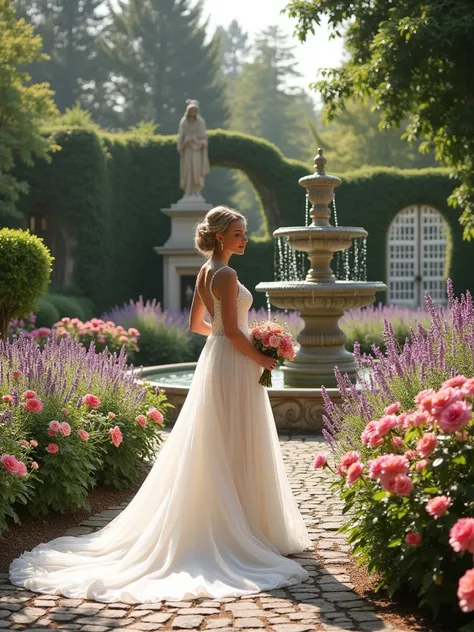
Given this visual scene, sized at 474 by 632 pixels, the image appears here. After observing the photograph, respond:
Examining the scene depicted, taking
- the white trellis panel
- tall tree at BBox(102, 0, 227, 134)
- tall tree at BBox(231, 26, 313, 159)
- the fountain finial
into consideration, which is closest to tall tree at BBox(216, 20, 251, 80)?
tall tree at BBox(231, 26, 313, 159)

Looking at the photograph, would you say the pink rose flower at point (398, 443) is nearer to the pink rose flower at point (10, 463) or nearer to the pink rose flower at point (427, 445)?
the pink rose flower at point (427, 445)

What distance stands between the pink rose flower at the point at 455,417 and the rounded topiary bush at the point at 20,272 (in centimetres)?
680

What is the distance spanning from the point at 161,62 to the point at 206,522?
40.8 metres

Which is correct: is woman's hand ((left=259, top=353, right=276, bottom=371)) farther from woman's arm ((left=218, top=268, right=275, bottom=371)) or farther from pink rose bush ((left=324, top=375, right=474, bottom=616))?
pink rose bush ((left=324, top=375, right=474, bottom=616))

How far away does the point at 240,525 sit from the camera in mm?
4629

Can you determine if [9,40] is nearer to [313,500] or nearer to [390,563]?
[313,500]

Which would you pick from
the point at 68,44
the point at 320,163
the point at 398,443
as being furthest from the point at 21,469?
the point at 68,44

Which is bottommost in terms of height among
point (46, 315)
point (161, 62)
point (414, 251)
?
point (46, 315)

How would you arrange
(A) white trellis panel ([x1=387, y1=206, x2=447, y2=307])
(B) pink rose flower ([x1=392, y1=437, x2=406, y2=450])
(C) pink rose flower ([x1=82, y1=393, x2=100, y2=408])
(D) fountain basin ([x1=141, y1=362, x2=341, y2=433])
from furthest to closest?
(A) white trellis panel ([x1=387, y1=206, x2=447, y2=307]) → (D) fountain basin ([x1=141, y1=362, x2=341, y2=433]) → (C) pink rose flower ([x1=82, y1=393, x2=100, y2=408]) → (B) pink rose flower ([x1=392, y1=437, x2=406, y2=450])

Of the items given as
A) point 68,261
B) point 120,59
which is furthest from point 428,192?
point 120,59

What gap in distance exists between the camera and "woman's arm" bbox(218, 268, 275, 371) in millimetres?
4816

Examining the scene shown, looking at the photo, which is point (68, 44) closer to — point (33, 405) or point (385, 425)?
point (33, 405)

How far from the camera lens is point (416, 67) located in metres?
11.4

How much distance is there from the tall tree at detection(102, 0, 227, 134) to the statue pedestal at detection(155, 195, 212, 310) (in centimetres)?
2373
